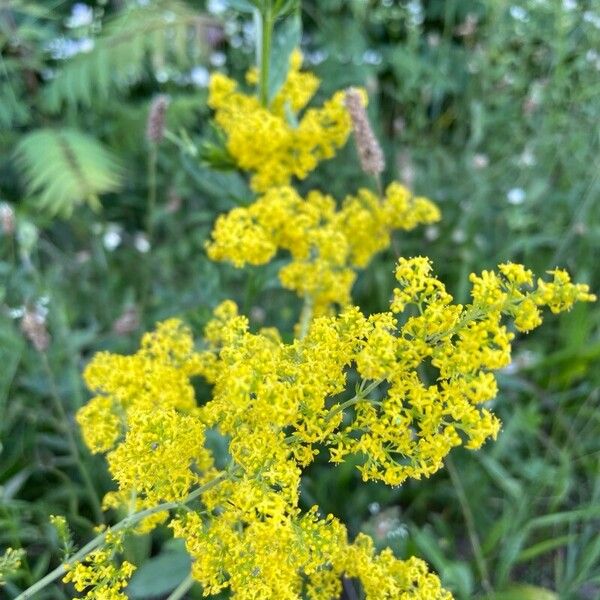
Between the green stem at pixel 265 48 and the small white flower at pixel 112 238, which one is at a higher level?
the green stem at pixel 265 48

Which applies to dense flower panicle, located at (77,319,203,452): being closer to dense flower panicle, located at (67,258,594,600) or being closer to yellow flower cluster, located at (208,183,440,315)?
dense flower panicle, located at (67,258,594,600)

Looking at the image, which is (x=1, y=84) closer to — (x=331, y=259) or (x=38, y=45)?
(x=38, y=45)

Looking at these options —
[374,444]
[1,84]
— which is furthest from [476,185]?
[1,84]

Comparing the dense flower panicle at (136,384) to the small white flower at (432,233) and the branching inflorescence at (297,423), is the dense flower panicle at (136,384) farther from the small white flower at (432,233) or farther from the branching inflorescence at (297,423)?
the small white flower at (432,233)

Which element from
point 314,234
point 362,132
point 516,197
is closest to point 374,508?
point 314,234

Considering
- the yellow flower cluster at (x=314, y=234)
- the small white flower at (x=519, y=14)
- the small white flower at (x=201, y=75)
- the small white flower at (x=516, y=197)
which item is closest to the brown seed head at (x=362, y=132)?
the yellow flower cluster at (x=314, y=234)

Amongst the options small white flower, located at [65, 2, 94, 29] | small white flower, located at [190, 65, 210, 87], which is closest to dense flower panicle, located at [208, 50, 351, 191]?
small white flower, located at [190, 65, 210, 87]
